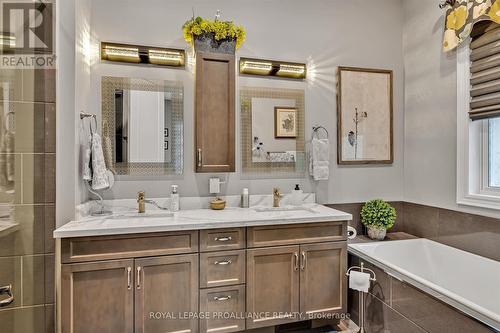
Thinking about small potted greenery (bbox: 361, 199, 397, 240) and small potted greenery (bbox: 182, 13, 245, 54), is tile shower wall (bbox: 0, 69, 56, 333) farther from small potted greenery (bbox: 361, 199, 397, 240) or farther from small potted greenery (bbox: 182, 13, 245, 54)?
small potted greenery (bbox: 361, 199, 397, 240)

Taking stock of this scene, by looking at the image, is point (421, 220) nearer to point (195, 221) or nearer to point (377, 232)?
point (377, 232)

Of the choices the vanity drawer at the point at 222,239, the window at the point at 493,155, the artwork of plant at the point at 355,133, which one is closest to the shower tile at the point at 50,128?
the vanity drawer at the point at 222,239

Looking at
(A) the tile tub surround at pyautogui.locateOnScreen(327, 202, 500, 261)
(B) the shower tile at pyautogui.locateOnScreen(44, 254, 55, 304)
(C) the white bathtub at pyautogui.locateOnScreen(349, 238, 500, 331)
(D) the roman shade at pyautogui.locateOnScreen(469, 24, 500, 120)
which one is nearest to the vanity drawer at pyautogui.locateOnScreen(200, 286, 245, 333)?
(B) the shower tile at pyautogui.locateOnScreen(44, 254, 55, 304)

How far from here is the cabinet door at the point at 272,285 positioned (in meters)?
2.03

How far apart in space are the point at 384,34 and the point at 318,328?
9.43ft

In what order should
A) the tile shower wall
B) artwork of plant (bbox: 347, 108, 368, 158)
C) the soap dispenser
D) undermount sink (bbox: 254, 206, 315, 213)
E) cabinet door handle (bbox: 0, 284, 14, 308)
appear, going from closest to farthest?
cabinet door handle (bbox: 0, 284, 14, 308)
the tile shower wall
undermount sink (bbox: 254, 206, 315, 213)
the soap dispenser
artwork of plant (bbox: 347, 108, 368, 158)

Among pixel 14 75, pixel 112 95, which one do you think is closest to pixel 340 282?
pixel 112 95

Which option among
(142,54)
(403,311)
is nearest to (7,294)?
(142,54)

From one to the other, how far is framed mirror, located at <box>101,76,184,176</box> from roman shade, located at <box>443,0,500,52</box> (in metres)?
2.32

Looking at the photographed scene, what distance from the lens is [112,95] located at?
7.55 ft

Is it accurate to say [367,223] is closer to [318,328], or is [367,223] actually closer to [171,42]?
[318,328]

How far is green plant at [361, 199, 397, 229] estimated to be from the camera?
2680 mm

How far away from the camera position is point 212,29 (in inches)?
90.9

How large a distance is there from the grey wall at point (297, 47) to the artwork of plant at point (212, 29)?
178mm
